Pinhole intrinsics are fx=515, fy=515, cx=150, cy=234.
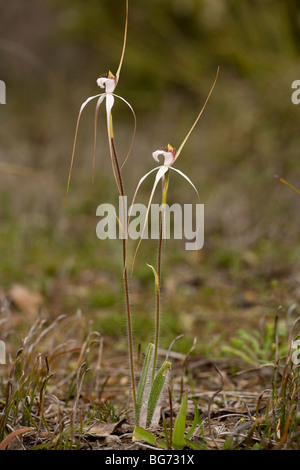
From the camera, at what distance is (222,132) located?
5.33 meters

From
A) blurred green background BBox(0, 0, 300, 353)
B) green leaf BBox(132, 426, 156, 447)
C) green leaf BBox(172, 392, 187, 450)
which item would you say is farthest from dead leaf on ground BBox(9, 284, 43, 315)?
green leaf BBox(172, 392, 187, 450)

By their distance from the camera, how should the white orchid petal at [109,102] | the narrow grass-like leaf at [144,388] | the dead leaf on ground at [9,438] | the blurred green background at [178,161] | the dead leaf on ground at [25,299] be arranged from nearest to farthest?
the white orchid petal at [109,102]
the dead leaf on ground at [9,438]
the narrow grass-like leaf at [144,388]
the dead leaf on ground at [25,299]
the blurred green background at [178,161]

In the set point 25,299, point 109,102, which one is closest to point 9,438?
point 109,102

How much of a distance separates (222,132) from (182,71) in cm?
181

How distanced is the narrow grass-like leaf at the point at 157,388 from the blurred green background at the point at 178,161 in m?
0.40

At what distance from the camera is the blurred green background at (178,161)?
11.0ft

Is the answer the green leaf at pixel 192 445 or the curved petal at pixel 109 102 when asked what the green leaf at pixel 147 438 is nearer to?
the green leaf at pixel 192 445

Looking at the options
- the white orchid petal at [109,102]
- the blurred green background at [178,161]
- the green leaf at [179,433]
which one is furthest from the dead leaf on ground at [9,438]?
the white orchid petal at [109,102]

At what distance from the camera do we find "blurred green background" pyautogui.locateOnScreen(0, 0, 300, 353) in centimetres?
337

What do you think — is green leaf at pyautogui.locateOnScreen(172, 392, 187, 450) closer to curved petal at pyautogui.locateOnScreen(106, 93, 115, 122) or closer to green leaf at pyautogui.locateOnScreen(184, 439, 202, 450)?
green leaf at pyautogui.locateOnScreen(184, 439, 202, 450)

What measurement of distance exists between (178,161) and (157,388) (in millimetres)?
4387

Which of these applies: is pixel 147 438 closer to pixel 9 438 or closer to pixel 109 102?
pixel 9 438

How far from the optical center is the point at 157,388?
154cm

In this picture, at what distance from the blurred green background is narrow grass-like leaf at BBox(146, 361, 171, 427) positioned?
15.7 inches
